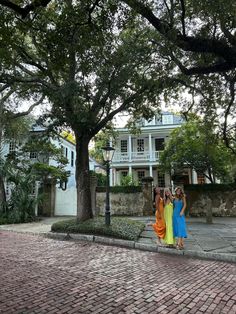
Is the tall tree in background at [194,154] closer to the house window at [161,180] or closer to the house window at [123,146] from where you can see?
the house window at [161,180]

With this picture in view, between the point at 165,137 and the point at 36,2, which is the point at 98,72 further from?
the point at 165,137

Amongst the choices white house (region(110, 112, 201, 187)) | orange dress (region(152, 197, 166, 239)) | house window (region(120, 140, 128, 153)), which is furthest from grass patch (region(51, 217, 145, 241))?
house window (region(120, 140, 128, 153))

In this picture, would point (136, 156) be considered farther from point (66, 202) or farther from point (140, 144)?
point (66, 202)

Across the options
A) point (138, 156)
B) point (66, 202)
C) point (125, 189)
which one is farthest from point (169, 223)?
point (138, 156)

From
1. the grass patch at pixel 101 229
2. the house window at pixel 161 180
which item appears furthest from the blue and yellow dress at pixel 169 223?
the house window at pixel 161 180

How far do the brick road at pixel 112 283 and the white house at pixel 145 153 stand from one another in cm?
2051

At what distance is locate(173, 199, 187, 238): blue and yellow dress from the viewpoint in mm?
8531

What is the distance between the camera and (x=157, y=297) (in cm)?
462

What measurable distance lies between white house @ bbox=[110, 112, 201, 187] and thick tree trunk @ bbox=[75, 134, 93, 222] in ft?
49.1

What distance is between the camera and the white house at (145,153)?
2856 cm

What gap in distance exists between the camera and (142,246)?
909 centimetres

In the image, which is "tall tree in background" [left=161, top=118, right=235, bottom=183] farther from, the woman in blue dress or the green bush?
the woman in blue dress

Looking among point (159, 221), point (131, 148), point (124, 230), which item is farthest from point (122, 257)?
point (131, 148)

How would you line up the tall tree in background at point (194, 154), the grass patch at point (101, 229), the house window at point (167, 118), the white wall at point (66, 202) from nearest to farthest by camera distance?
the grass patch at point (101, 229)
the tall tree in background at point (194, 154)
the white wall at point (66, 202)
the house window at point (167, 118)
